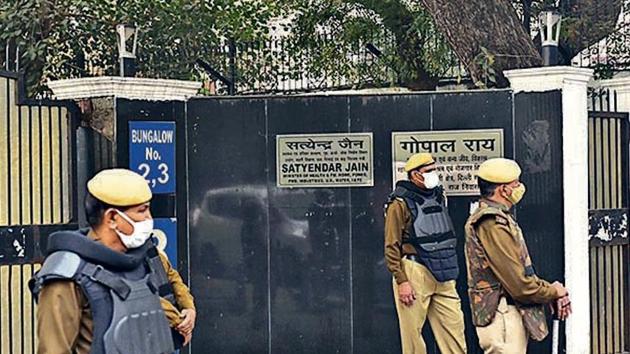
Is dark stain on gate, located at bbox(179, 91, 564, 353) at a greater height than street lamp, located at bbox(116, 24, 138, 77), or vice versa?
street lamp, located at bbox(116, 24, 138, 77)

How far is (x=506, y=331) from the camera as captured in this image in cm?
642

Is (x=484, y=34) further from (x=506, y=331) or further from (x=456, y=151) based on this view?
(x=506, y=331)

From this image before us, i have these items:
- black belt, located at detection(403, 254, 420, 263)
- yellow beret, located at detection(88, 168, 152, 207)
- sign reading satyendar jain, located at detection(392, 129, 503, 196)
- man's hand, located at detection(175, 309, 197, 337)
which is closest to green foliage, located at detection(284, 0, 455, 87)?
sign reading satyendar jain, located at detection(392, 129, 503, 196)

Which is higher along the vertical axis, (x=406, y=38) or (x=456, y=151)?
(x=406, y=38)

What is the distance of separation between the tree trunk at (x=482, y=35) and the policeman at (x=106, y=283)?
5481 mm

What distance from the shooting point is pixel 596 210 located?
8.99 metres

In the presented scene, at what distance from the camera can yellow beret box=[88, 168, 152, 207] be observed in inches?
178

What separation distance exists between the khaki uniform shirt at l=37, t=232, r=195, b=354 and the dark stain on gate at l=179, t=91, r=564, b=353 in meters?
4.59

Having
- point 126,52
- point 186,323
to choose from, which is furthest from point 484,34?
point 186,323

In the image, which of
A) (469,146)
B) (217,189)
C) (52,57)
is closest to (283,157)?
(217,189)

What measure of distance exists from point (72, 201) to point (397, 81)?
223 inches

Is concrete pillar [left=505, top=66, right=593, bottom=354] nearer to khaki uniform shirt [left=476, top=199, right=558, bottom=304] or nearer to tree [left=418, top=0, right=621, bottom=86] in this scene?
tree [left=418, top=0, right=621, bottom=86]

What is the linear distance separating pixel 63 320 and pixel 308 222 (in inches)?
186

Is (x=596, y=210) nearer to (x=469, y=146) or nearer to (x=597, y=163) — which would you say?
(x=597, y=163)
